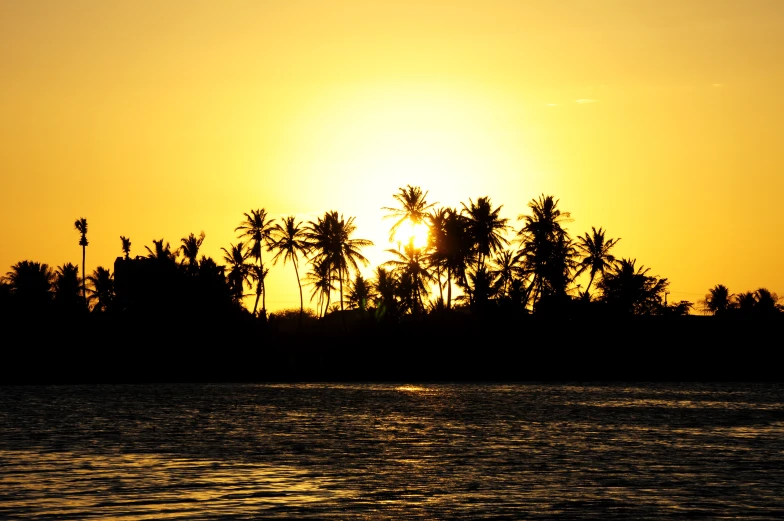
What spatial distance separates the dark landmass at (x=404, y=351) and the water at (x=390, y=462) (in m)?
37.5

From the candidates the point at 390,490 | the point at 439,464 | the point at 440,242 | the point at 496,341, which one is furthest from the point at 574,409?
the point at 440,242

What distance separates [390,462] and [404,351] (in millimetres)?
73781

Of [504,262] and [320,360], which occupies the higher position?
[504,262]

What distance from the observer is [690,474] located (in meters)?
27.1

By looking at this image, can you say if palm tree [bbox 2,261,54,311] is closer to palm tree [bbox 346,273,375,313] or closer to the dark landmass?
the dark landmass

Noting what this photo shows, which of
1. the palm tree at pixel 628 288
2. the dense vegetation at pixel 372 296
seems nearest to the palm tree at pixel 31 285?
the dense vegetation at pixel 372 296

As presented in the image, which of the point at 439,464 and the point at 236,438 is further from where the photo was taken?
the point at 236,438

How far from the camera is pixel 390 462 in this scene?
3017 centimetres

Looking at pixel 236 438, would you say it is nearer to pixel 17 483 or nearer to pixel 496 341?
pixel 17 483

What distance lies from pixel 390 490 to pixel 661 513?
6.27m

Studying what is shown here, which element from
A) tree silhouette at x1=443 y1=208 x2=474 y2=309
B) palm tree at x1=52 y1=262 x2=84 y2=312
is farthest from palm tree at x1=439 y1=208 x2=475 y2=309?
palm tree at x1=52 y1=262 x2=84 y2=312

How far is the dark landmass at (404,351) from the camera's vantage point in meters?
96.5

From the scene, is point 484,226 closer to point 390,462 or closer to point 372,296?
point 372,296

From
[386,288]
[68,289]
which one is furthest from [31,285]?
[386,288]
